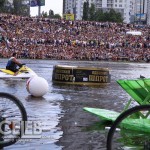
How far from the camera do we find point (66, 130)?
27.5 ft

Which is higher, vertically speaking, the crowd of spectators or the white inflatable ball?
the white inflatable ball

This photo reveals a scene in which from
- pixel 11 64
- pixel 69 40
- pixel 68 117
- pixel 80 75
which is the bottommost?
pixel 69 40

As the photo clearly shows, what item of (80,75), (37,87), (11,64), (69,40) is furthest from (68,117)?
(69,40)

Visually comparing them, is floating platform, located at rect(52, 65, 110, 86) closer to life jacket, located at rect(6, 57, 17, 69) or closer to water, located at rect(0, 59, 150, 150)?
water, located at rect(0, 59, 150, 150)

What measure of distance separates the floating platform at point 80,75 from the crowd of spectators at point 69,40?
3293cm

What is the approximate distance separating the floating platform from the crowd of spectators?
1297 inches

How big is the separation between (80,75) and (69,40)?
40187mm

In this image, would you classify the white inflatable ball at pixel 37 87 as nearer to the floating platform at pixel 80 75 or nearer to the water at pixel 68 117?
the water at pixel 68 117

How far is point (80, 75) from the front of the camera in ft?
63.0

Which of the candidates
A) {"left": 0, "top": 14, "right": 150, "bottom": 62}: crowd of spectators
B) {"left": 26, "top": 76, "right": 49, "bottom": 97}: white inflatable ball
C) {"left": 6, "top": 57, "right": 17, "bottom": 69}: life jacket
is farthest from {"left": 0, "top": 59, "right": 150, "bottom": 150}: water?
{"left": 0, "top": 14, "right": 150, "bottom": 62}: crowd of spectators

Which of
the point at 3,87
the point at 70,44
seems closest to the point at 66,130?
the point at 3,87

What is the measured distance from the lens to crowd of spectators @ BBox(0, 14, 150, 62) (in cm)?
5462

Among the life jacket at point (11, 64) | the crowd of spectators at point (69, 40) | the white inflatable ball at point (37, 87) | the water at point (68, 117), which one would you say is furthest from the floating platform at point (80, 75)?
the crowd of spectators at point (69, 40)

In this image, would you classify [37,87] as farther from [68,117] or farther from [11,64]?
[11,64]
